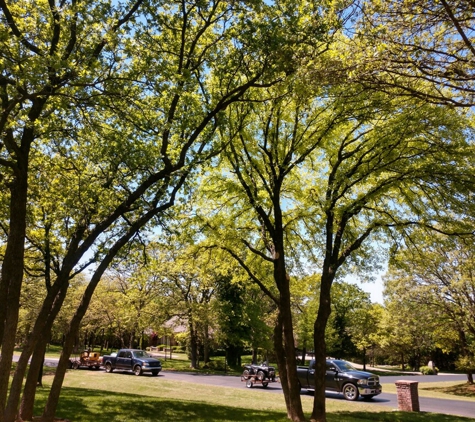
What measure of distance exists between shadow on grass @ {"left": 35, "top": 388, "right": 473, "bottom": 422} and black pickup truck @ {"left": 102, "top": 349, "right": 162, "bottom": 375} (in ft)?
40.7

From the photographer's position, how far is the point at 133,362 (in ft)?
89.5

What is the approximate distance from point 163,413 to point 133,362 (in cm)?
1709

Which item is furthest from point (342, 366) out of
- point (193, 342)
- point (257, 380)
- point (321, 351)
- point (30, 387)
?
point (193, 342)

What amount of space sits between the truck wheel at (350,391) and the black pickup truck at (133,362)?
13.3m

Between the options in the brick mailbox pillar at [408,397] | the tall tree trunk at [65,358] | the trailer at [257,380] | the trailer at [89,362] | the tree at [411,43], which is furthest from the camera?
the trailer at [89,362]

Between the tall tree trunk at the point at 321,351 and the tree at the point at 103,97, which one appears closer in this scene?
the tree at the point at 103,97

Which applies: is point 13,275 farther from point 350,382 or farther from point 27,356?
point 350,382

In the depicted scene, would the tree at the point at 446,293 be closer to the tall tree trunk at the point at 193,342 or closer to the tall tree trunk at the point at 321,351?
the tall tree trunk at the point at 321,351

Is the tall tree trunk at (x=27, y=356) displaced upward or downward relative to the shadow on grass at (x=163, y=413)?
upward

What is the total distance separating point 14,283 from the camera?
721 cm

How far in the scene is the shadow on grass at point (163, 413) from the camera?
10.6 m

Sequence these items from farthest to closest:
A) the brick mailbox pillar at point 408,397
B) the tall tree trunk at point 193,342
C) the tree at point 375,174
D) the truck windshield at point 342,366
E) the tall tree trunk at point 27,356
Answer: the tall tree trunk at point 193,342 < the truck windshield at point 342,366 < the brick mailbox pillar at point 408,397 < the tree at point 375,174 < the tall tree trunk at point 27,356

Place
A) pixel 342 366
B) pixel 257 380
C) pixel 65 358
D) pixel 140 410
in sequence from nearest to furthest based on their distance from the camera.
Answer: pixel 65 358 → pixel 140 410 → pixel 342 366 → pixel 257 380

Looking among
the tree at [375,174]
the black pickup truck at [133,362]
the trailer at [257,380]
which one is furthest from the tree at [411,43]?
the black pickup truck at [133,362]
